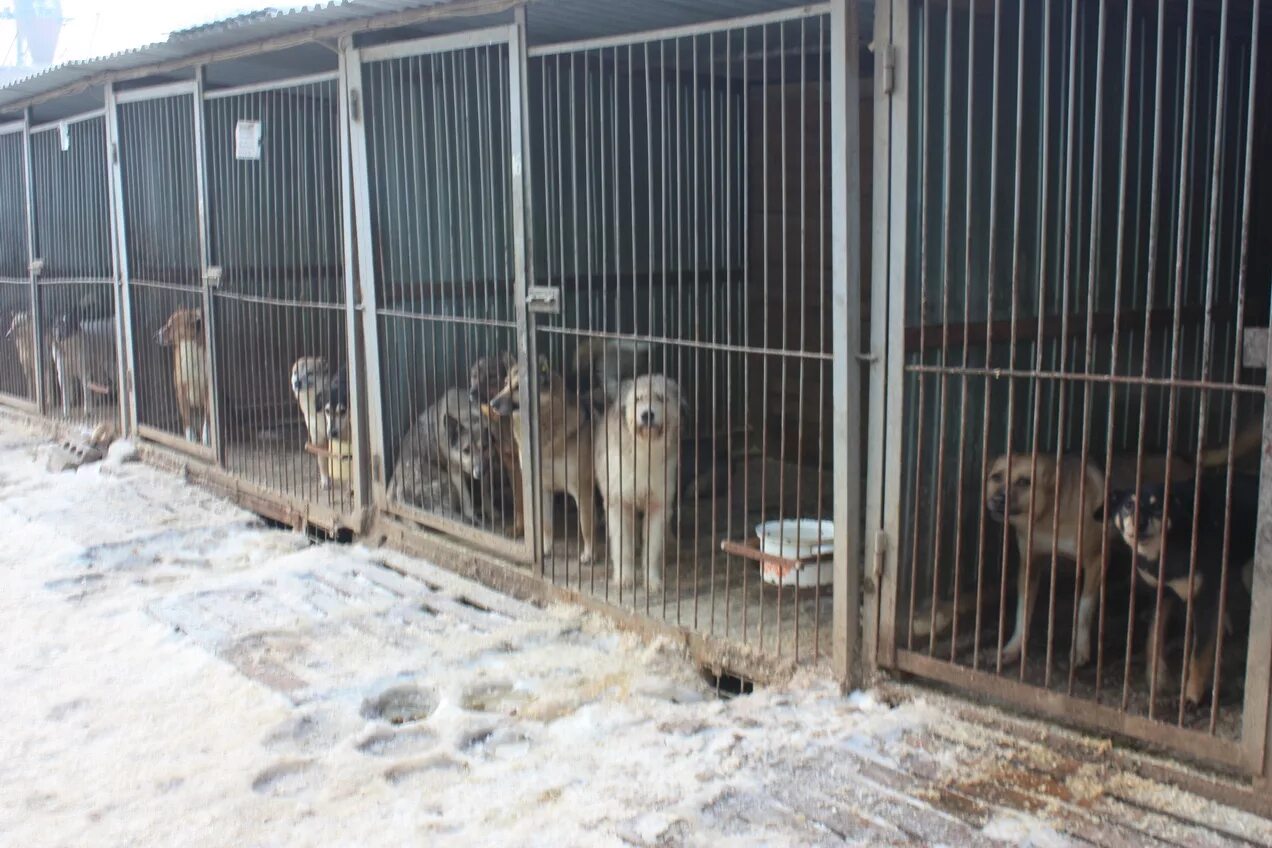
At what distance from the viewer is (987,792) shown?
354 cm

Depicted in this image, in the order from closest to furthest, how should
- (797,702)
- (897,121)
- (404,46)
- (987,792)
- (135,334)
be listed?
(987,792)
(897,121)
(797,702)
(404,46)
(135,334)

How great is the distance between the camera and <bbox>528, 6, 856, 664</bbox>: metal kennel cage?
5309 mm

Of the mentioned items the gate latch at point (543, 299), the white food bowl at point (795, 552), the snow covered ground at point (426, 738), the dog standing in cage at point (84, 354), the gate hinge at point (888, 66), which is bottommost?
the snow covered ground at point (426, 738)

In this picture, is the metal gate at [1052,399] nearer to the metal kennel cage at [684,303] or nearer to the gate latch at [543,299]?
the metal kennel cage at [684,303]

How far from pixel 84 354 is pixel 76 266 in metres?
0.77

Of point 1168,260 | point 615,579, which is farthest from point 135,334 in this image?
point 1168,260

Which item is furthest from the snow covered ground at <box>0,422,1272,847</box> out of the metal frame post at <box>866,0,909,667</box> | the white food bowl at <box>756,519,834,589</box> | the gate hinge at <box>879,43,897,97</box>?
the gate hinge at <box>879,43,897,97</box>

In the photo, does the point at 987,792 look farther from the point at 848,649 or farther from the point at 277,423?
the point at 277,423

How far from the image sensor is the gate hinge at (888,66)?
396 centimetres

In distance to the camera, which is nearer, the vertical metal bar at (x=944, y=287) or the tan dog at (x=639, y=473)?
the vertical metal bar at (x=944, y=287)

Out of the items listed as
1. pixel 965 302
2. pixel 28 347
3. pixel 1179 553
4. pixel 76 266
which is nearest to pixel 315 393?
pixel 76 266

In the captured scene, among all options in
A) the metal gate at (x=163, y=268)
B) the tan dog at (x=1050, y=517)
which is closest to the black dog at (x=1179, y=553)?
the tan dog at (x=1050, y=517)

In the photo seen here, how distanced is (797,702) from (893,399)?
1180mm

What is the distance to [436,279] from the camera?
668cm
